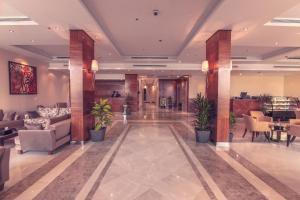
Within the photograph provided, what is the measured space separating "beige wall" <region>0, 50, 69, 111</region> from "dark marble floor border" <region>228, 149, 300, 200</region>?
851cm

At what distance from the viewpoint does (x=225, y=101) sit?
548 cm

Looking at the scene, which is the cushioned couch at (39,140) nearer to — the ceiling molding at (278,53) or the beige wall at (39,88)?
the beige wall at (39,88)

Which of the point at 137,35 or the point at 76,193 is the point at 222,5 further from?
the point at 76,193

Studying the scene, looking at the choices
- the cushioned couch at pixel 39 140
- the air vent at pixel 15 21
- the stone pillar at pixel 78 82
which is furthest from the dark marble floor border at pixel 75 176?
the air vent at pixel 15 21

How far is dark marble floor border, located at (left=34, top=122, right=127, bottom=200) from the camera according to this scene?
2916mm

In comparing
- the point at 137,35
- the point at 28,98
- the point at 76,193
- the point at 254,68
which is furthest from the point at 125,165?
the point at 254,68

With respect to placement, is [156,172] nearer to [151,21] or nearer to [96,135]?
[96,135]

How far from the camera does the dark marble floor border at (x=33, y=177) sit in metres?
2.91

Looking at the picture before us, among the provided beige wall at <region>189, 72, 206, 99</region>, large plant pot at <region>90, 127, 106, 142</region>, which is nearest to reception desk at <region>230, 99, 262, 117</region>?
beige wall at <region>189, 72, 206, 99</region>

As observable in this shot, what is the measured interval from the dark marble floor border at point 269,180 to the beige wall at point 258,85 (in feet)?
37.3

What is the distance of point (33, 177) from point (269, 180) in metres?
4.07

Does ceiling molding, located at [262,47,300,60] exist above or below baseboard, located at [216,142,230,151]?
above

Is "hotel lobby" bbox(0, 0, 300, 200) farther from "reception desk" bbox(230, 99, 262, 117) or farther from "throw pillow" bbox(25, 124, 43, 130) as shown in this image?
"reception desk" bbox(230, 99, 262, 117)

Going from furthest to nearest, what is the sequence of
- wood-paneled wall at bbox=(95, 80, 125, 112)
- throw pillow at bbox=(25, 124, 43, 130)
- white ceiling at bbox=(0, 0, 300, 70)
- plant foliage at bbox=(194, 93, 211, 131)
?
wood-paneled wall at bbox=(95, 80, 125, 112) → plant foliage at bbox=(194, 93, 211, 131) → throw pillow at bbox=(25, 124, 43, 130) → white ceiling at bbox=(0, 0, 300, 70)
